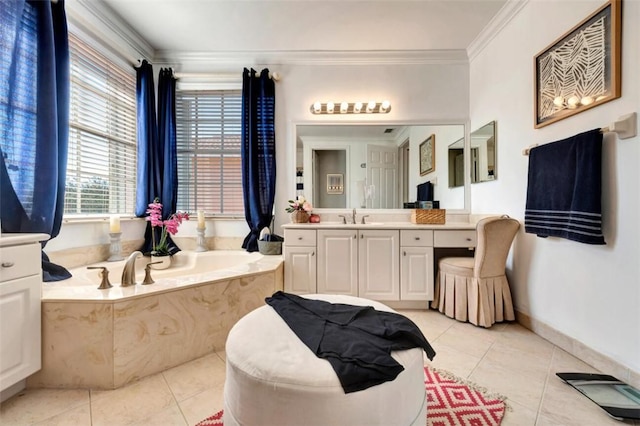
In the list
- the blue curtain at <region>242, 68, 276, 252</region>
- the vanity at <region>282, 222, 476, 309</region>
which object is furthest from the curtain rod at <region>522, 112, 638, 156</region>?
the blue curtain at <region>242, 68, 276, 252</region>

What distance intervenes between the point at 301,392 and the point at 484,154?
2.71 m

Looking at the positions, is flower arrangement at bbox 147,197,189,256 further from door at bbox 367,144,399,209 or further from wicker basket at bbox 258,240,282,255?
door at bbox 367,144,399,209

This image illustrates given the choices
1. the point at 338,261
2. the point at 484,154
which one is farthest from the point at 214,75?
the point at 484,154

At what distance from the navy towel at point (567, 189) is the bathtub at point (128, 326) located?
7.13 ft

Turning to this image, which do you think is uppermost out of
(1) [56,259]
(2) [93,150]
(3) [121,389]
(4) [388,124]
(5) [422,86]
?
(5) [422,86]

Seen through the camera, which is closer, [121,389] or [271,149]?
[121,389]

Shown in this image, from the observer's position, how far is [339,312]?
1178mm

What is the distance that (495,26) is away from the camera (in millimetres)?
2338

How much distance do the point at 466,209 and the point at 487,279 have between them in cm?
96

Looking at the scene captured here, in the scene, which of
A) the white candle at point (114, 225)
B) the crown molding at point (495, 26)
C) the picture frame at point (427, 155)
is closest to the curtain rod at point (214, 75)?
the white candle at point (114, 225)

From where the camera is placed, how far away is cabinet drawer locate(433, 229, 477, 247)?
2369 mm

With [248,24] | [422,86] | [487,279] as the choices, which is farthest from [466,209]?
[248,24]

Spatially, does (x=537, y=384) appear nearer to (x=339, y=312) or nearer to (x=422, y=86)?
(x=339, y=312)

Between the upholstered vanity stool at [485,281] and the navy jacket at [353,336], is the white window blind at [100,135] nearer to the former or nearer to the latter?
the navy jacket at [353,336]
